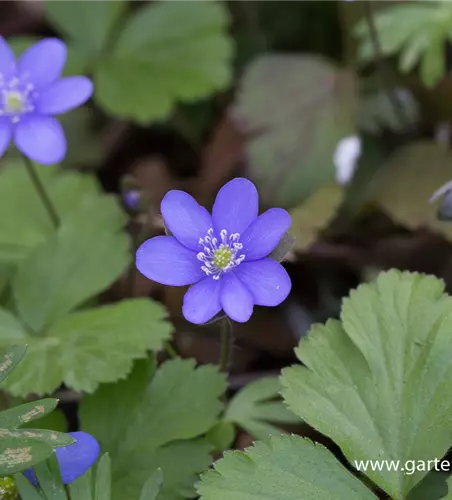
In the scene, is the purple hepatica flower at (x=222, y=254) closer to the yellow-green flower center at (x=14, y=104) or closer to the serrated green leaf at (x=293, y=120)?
the yellow-green flower center at (x=14, y=104)

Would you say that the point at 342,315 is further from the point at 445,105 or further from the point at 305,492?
the point at 445,105

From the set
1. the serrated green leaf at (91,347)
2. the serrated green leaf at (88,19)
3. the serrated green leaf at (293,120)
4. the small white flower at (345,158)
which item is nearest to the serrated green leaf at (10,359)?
the serrated green leaf at (91,347)

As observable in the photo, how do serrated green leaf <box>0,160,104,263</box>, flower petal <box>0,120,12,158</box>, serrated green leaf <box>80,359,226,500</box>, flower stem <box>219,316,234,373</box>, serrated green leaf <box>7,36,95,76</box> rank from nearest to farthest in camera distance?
serrated green leaf <box>80,359,226,500</box> → flower stem <box>219,316,234,373</box> → flower petal <box>0,120,12,158</box> → serrated green leaf <box>0,160,104,263</box> → serrated green leaf <box>7,36,95,76</box>

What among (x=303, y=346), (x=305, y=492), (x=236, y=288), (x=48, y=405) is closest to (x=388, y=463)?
(x=305, y=492)

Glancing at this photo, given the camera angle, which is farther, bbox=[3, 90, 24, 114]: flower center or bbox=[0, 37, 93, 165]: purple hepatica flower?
bbox=[3, 90, 24, 114]: flower center

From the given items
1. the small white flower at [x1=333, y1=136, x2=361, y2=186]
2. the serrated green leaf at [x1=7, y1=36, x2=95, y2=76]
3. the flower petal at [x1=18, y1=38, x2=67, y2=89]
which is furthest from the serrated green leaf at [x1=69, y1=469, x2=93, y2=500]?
the serrated green leaf at [x1=7, y1=36, x2=95, y2=76]

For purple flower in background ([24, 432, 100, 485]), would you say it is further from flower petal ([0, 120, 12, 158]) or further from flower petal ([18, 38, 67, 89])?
flower petal ([18, 38, 67, 89])
